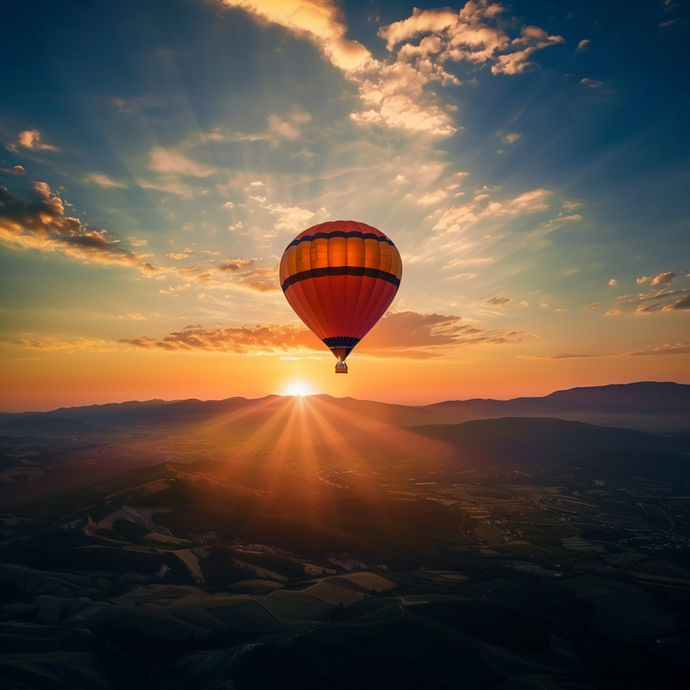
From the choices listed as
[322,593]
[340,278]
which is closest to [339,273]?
[340,278]

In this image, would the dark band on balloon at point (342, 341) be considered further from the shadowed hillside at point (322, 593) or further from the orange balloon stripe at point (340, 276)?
the shadowed hillside at point (322, 593)

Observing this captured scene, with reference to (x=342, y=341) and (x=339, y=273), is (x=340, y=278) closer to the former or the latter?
(x=339, y=273)

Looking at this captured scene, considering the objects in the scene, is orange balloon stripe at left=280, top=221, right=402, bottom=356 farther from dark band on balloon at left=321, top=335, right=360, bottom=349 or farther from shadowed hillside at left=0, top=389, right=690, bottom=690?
shadowed hillside at left=0, top=389, right=690, bottom=690

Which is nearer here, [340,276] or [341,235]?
[340,276]

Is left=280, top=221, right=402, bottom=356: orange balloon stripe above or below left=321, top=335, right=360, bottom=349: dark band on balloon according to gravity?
above

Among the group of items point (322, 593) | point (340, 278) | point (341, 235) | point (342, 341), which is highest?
point (341, 235)

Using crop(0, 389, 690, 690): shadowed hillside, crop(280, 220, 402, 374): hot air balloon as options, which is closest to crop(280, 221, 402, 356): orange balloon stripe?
crop(280, 220, 402, 374): hot air balloon

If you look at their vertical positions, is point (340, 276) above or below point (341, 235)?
below

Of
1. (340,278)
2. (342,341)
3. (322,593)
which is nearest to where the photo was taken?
(340,278)
